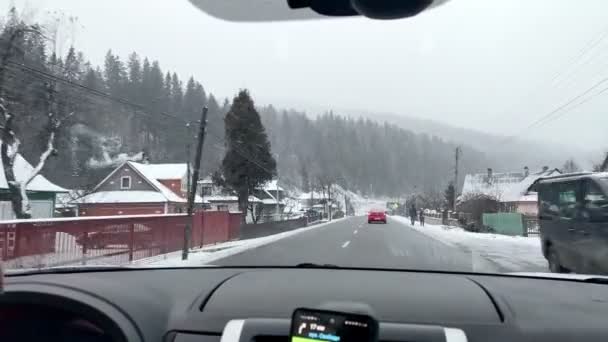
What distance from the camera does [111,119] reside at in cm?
662

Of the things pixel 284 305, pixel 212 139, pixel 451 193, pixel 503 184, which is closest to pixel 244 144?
pixel 212 139

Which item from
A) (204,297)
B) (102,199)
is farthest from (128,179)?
(204,297)

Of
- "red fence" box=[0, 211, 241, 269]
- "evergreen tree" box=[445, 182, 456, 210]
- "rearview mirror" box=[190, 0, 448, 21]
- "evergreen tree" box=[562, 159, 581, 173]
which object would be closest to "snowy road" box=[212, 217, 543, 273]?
"evergreen tree" box=[445, 182, 456, 210]

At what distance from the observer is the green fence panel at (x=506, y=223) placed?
490 centimetres

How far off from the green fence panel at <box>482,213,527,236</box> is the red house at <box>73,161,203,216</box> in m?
3.90

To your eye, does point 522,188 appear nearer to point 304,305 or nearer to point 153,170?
point 304,305

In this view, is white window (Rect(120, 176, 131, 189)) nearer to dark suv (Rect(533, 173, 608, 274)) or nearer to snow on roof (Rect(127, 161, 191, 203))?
snow on roof (Rect(127, 161, 191, 203))

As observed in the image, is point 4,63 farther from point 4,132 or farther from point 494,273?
point 494,273

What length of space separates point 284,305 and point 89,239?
399 inches

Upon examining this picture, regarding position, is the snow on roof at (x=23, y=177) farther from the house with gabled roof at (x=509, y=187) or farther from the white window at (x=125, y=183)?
the house with gabled roof at (x=509, y=187)

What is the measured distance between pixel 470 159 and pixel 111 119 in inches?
184

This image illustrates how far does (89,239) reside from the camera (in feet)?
36.1

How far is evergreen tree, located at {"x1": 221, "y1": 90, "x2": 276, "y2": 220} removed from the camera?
18.9 feet

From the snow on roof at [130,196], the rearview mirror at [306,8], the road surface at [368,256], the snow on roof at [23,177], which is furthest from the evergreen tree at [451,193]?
the snow on roof at [23,177]
